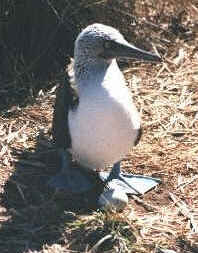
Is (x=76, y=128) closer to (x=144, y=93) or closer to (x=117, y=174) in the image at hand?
(x=117, y=174)

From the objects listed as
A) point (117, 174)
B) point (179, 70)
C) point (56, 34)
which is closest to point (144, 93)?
point (179, 70)

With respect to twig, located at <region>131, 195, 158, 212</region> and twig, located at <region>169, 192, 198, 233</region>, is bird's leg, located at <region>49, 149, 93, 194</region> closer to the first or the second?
twig, located at <region>131, 195, 158, 212</region>

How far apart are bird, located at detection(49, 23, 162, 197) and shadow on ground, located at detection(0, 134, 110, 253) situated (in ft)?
0.35

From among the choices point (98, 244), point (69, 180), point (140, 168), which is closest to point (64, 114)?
point (69, 180)

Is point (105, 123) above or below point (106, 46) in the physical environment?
below

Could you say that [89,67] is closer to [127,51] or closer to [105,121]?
[127,51]

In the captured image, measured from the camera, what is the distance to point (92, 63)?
14.0 feet

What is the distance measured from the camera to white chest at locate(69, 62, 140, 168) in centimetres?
408

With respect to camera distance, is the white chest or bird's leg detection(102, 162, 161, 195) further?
bird's leg detection(102, 162, 161, 195)

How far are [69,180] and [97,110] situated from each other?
586 mm

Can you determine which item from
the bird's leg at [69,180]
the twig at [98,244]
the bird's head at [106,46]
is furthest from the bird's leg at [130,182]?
the bird's head at [106,46]

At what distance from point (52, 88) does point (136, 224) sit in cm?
194

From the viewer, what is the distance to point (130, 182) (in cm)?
447

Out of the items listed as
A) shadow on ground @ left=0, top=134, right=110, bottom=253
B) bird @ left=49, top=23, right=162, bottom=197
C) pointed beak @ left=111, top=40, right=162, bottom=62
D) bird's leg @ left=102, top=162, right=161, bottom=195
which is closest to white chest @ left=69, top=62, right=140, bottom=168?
bird @ left=49, top=23, right=162, bottom=197
